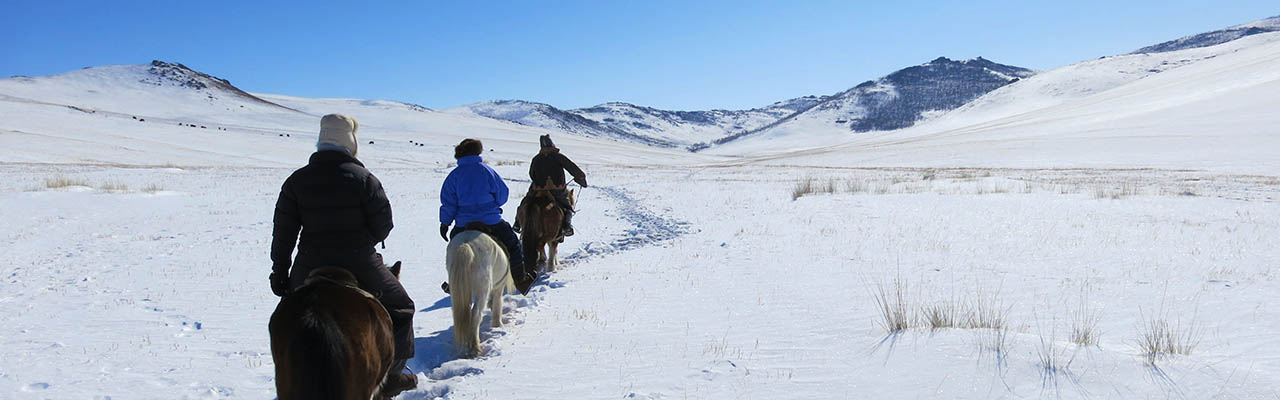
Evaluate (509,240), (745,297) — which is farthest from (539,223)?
(745,297)

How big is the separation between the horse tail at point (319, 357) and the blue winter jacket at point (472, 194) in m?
3.44

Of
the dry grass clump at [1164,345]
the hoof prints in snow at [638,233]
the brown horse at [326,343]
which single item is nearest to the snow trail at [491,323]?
the hoof prints in snow at [638,233]

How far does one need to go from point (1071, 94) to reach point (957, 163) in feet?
457

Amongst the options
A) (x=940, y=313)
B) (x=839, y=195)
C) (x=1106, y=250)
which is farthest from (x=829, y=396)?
(x=839, y=195)

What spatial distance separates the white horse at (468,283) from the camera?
17.3 ft

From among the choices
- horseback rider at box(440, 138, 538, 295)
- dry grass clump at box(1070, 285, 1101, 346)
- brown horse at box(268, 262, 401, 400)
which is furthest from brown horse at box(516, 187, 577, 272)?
dry grass clump at box(1070, 285, 1101, 346)

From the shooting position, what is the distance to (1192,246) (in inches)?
354

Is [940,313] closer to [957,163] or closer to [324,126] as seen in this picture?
[324,126]

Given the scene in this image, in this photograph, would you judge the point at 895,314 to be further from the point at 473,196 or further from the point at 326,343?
the point at 326,343

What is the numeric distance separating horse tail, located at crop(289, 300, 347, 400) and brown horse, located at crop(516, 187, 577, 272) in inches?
210

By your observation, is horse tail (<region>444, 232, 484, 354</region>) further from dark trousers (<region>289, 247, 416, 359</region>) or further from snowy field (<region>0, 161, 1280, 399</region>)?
dark trousers (<region>289, 247, 416, 359</region>)

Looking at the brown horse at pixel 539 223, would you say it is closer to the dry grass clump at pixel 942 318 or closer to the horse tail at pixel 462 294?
the horse tail at pixel 462 294

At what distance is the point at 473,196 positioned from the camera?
6.35 m

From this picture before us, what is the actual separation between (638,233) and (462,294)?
7.86 m
